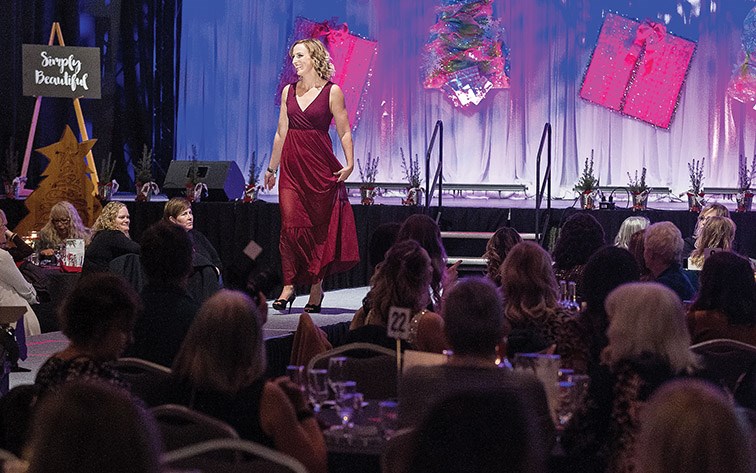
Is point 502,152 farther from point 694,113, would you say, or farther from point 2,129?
point 2,129

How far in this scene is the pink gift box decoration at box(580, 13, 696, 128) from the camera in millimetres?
13234

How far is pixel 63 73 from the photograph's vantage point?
35.7 feet

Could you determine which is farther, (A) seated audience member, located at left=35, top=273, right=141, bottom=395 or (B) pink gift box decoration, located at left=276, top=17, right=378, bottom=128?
(B) pink gift box decoration, located at left=276, top=17, right=378, bottom=128

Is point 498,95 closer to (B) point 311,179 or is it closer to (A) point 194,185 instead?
(A) point 194,185

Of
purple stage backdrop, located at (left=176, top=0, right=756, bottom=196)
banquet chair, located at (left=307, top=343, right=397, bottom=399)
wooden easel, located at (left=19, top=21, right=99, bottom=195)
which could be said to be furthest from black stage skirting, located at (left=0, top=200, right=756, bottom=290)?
banquet chair, located at (left=307, top=343, right=397, bottom=399)

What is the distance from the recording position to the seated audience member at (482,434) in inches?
66.1

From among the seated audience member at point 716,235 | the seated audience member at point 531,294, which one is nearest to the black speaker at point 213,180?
the seated audience member at point 716,235

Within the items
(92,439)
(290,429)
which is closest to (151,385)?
(290,429)

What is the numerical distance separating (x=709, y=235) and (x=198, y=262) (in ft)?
9.50

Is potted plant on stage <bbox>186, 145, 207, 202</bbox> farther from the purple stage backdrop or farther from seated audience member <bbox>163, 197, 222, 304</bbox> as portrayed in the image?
seated audience member <bbox>163, 197, 222, 304</bbox>

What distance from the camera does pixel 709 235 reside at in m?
6.54

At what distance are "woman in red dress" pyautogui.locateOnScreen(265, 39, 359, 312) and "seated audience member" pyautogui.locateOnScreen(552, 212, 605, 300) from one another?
275 centimetres

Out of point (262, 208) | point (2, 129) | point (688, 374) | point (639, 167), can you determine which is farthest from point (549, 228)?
point (688, 374)

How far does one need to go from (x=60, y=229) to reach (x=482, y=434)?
284 inches
